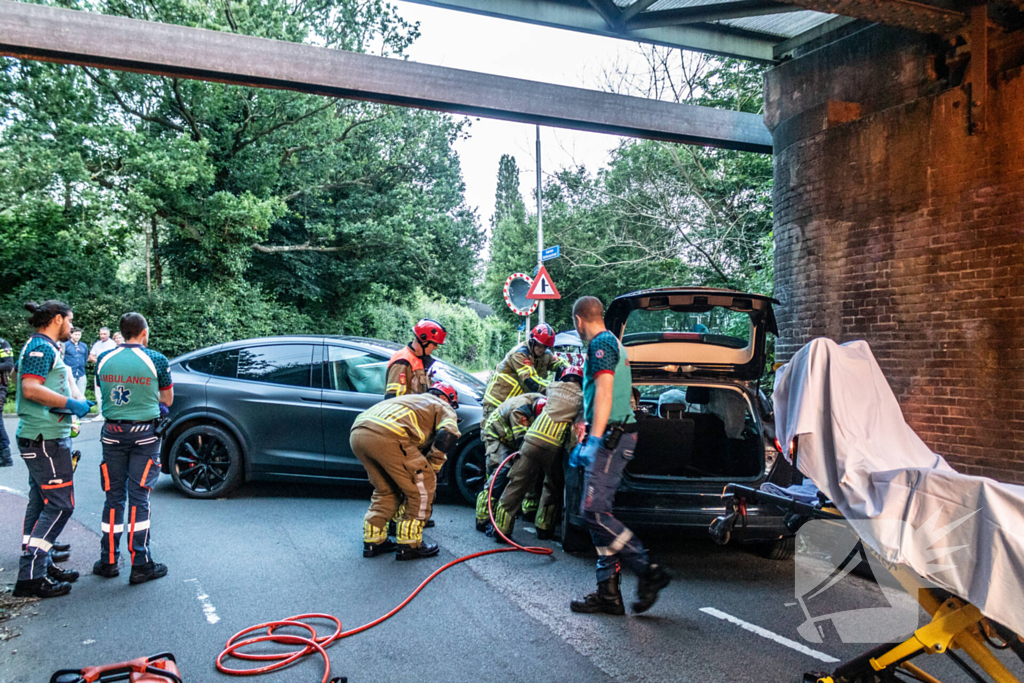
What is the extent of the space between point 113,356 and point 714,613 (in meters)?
4.58

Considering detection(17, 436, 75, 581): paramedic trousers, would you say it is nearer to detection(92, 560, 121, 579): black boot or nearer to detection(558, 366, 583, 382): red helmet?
detection(92, 560, 121, 579): black boot

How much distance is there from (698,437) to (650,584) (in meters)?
2.63

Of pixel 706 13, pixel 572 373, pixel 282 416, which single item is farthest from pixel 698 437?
pixel 706 13

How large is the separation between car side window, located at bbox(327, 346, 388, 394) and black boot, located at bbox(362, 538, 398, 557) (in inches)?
80.1

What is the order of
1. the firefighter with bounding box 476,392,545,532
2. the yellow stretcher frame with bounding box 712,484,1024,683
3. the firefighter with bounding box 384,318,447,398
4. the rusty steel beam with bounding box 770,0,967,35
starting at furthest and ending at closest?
the firefighter with bounding box 476,392,545,532, the firefighter with bounding box 384,318,447,398, the rusty steel beam with bounding box 770,0,967,35, the yellow stretcher frame with bounding box 712,484,1024,683

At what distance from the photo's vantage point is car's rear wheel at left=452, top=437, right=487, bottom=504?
23.6ft

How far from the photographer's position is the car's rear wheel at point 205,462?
7352 millimetres

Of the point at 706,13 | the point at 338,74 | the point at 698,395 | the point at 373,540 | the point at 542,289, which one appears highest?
the point at 706,13

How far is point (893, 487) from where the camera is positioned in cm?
276

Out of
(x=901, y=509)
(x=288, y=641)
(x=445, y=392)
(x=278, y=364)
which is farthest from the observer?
(x=278, y=364)

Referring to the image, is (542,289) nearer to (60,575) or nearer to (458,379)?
(458,379)

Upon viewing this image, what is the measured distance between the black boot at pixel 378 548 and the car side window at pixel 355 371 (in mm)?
2035

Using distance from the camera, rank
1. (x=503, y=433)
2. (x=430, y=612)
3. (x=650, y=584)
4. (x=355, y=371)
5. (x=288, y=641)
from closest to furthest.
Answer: (x=288, y=641)
(x=650, y=584)
(x=430, y=612)
(x=503, y=433)
(x=355, y=371)

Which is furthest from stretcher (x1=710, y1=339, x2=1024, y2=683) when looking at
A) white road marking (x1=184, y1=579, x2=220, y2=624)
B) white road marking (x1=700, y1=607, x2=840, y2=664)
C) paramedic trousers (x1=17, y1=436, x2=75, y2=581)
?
paramedic trousers (x1=17, y1=436, x2=75, y2=581)
